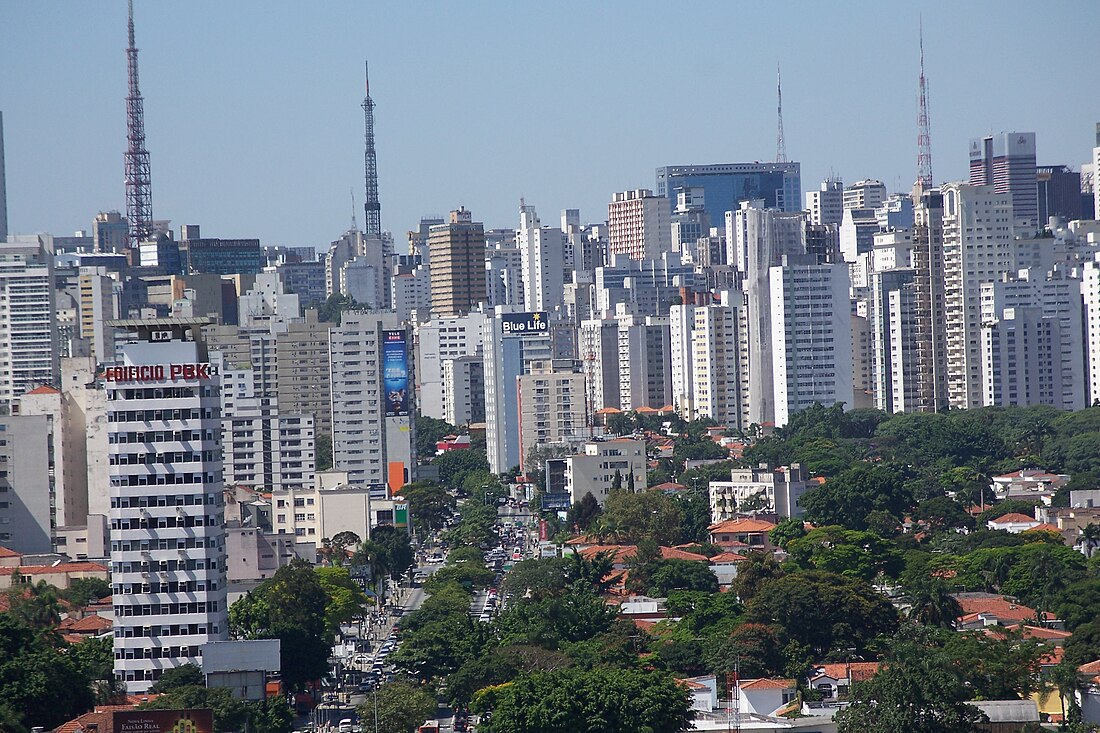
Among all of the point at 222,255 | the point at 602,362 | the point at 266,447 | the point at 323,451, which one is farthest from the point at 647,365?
the point at 222,255

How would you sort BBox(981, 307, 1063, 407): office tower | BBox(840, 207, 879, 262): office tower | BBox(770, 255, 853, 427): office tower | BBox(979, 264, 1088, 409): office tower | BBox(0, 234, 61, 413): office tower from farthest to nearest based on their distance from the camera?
BBox(840, 207, 879, 262): office tower, BBox(0, 234, 61, 413): office tower, BBox(979, 264, 1088, 409): office tower, BBox(981, 307, 1063, 407): office tower, BBox(770, 255, 853, 427): office tower

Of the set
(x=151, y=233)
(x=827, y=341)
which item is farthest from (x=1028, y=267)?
(x=151, y=233)

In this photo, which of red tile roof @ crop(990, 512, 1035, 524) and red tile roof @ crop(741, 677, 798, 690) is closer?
red tile roof @ crop(741, 677, 798, 690)

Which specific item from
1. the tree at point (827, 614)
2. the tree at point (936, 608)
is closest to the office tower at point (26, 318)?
the tree at point (827, 614)

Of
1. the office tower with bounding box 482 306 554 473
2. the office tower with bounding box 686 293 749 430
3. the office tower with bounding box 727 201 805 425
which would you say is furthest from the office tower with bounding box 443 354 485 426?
the office tower with bounding box 727 201 805 425

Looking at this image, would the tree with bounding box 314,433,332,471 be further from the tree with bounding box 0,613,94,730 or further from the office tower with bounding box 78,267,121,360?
the tree with bounding box 0,613,94,730

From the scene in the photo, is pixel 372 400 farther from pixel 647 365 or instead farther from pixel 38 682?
pixel 38 682

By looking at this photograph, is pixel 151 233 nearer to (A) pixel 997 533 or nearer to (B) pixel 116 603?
(A) pixel 997 533
